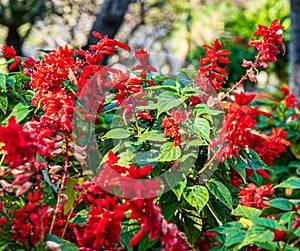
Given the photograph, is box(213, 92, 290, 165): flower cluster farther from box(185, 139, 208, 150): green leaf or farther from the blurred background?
the blurred background

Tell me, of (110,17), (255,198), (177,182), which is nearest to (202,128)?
(177,182)

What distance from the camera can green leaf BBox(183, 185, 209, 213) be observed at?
167 centimetres

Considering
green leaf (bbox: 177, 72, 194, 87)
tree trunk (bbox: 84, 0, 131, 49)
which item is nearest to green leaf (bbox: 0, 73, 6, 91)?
green leaf (bbox: 177, 72, 194, 87)

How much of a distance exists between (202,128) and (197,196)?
0.22 metres

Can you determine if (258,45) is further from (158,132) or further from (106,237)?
(106,237)

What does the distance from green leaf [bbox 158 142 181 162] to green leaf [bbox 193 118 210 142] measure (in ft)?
0.31

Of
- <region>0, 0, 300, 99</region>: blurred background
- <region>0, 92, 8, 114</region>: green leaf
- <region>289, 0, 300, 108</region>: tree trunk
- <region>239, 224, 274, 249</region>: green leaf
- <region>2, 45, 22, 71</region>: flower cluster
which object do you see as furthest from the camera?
<region>0, 0, 300, 99</region>: blurred background

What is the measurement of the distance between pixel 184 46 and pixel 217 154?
1481cm

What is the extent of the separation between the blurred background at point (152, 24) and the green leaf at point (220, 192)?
3707mm

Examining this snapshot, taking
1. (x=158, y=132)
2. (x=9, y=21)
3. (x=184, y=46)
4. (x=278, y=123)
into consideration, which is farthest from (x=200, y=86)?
(x=184, y=46)

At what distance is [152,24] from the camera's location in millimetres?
13805

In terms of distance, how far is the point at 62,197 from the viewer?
1.50m

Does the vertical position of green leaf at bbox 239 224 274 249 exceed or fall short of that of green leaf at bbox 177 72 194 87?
it falls short

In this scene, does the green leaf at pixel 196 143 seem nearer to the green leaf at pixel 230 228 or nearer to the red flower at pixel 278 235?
the green leaf at pixel 230 228
